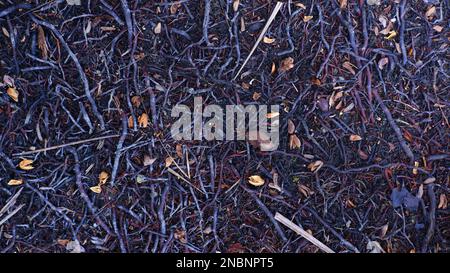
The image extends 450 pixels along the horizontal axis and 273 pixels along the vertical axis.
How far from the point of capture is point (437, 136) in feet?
5.00

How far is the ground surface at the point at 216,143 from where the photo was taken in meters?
1.46

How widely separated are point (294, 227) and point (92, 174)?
727 millimetres

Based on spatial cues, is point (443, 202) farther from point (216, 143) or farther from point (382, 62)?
point (216, 143)

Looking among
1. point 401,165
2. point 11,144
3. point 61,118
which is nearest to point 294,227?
point 401,165

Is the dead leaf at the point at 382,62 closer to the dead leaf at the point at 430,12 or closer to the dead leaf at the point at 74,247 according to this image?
the dead leaf at the point at 430,12

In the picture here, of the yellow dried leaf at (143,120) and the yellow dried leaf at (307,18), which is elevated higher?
the yellow dried leaf at (307,18)

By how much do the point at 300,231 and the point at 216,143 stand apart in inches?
16.7

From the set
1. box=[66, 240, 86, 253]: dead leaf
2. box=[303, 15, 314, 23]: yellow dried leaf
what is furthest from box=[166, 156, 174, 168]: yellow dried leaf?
box=[303, 15, 314, 23]: yellow dried leaf

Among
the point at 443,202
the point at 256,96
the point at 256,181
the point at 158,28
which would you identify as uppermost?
the point at 158,28

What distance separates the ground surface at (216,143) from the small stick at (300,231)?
0.07 ft

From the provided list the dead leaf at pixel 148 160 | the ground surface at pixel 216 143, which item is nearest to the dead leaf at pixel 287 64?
the ground surface at pixel 216 143

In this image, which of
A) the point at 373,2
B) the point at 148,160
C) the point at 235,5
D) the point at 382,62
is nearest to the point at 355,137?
the point at 382,62

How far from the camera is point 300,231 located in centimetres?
147

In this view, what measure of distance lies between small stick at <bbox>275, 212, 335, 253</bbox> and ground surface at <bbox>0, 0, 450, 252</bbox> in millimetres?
20
